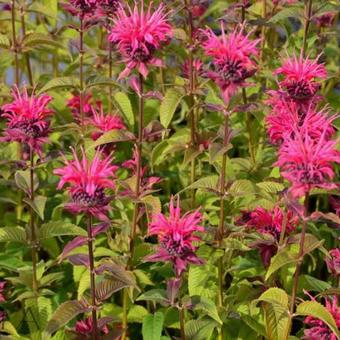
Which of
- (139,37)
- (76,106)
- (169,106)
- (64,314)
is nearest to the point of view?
(64,314)

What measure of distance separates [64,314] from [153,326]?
0.32 metres

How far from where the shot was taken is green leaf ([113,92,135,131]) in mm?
2477

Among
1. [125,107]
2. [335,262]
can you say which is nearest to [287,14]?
[125,107]

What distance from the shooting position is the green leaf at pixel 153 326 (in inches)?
82.3

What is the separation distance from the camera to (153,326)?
2.12 meters

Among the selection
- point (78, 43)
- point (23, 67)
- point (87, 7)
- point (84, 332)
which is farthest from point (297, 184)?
point (23, 67)

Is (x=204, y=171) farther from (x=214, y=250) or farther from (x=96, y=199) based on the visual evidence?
(x=96, y=199)

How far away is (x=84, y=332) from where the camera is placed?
2.16 meters

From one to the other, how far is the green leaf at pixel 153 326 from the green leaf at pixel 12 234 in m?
0.48

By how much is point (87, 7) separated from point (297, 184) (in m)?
Answer: 1.02

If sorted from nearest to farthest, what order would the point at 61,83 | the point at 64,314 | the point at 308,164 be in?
1. the point at 308,164
2. the point at 64,314
3. the point at 61,83

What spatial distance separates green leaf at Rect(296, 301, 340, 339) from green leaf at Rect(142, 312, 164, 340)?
18.0 inches

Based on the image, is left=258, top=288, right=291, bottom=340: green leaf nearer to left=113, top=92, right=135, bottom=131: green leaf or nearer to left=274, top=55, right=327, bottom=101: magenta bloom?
left=274, top=55, right=327, bottom=101: magenta bloom

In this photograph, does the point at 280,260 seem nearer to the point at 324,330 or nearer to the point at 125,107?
the point at 324,330
